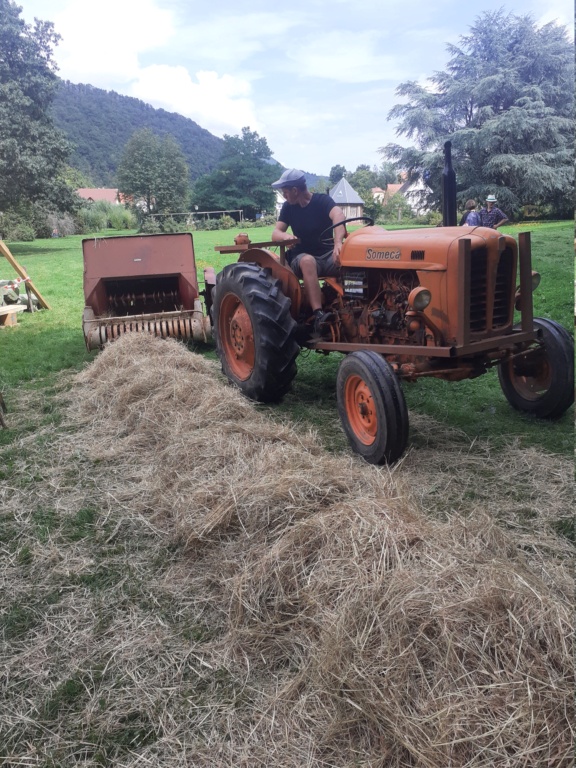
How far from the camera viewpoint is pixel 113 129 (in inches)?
2707

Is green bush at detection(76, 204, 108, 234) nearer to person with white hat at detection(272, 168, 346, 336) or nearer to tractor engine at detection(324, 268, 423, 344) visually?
person with white hat at detection(272, 168, 346, 336)

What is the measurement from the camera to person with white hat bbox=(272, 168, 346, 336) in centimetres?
471

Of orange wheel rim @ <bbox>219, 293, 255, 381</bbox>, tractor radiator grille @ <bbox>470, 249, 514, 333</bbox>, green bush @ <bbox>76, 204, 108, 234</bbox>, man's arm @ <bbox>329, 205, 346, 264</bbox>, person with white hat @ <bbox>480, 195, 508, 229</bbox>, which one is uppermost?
green bush @ <bbox>76, 204, 108, 234</bbox>

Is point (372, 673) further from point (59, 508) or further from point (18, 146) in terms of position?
point (18, 146)

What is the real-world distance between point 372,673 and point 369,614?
20 centimetres

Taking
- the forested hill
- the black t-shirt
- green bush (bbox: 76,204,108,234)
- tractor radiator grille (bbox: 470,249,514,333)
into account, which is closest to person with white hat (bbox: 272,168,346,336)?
the black t-shirt

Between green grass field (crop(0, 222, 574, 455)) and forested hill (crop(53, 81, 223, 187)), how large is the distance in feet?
192

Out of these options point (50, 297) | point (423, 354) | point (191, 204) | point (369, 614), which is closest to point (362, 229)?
point (423, 354)

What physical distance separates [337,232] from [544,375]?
1.87m

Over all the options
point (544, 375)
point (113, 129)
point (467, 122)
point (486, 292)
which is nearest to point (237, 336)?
point (486, 292)

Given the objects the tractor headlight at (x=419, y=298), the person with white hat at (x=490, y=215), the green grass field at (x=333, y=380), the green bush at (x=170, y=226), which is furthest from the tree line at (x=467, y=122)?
the tractor headlight at (x=419, y=298)

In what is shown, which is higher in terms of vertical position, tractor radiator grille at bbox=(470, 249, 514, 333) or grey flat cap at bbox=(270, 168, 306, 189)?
grey flat cap at bbox=(270, 168, 306, 189)

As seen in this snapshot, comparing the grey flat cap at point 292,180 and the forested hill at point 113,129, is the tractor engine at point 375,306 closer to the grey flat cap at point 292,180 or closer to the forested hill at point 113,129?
the grey flat cap at point 292,180

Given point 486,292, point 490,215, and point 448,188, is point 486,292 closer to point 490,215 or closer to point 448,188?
point 448,188
